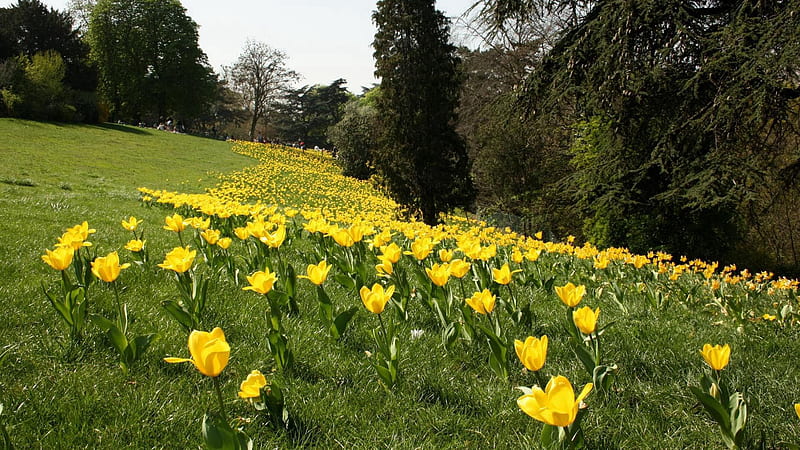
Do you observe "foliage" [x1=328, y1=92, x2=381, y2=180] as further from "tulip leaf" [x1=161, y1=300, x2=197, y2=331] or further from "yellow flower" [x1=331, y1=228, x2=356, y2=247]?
"tulip leaf" [x1=161, y1=300, x2=197, y2=331]

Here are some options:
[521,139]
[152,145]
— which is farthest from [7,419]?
[152,145]

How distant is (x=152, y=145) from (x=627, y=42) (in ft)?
90.1

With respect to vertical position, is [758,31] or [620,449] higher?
[758,31]

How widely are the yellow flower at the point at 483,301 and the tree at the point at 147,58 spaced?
44.8m

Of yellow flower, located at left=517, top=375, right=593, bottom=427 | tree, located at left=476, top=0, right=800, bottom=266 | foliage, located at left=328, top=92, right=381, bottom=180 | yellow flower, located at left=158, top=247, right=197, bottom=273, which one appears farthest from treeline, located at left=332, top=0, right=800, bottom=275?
foliage, located at left=328, top=92, right=381, bottom=180

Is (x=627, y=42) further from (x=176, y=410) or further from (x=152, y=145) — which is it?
(x=152, y=145)

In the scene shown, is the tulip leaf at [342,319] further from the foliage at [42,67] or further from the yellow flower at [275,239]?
the foliage at [42,67]

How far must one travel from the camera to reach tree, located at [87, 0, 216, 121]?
1502 inches

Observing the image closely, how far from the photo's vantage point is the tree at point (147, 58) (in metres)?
38.2

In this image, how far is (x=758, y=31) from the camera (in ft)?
20.2

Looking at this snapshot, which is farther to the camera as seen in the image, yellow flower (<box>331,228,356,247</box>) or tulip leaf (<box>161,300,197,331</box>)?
yellow flower (<box>331,228,356,247</box>)

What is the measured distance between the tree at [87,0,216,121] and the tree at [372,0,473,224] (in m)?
33.8

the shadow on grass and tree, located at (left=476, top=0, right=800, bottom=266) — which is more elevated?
tree, located at (left=476, top=0, right=800, bottom=266)

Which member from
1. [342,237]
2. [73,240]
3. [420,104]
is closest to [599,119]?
[420,104]
